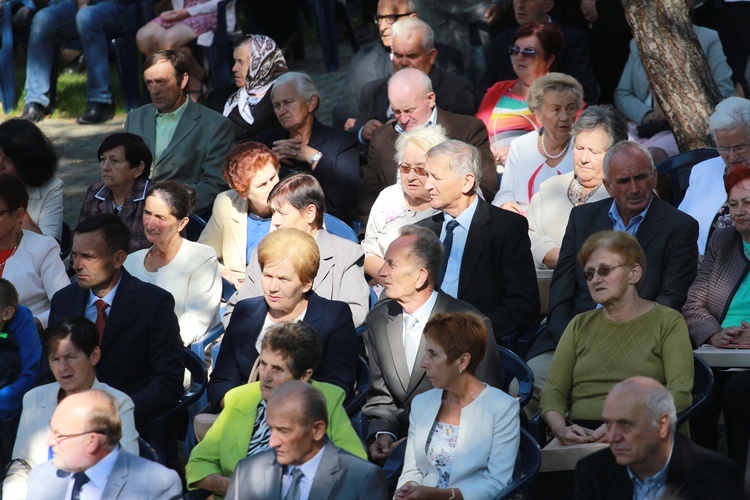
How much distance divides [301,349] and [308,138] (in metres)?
3.06

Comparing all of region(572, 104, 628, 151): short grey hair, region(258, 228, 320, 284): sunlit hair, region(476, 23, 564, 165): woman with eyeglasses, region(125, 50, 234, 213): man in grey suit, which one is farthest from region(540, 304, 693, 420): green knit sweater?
region(125, 50, 234, 213): man in grey suit

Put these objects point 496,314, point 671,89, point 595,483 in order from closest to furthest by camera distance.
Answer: point 595,483
point 496,314
point 671,89

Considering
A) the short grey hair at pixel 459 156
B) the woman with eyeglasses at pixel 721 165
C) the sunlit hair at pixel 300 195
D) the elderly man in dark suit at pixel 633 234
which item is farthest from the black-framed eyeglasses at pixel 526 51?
the sunlit hair at pixel 300 195

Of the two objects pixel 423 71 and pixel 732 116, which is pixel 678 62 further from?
pixel 423 71

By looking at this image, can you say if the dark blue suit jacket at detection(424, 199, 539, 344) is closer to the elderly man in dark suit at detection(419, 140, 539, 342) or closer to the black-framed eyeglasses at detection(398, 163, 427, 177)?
the elderly man in dark suit at detection(419, 140, 539, 342)

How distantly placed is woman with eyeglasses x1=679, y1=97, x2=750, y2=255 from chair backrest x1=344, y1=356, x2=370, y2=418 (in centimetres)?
204

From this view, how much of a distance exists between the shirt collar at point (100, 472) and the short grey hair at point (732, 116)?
12.1 ft

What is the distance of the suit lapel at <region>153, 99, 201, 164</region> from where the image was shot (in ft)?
27.2

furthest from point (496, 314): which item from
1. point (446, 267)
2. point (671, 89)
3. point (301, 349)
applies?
point (671, 89)

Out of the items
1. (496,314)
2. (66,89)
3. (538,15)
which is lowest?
(66,89)

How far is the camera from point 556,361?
555 cm

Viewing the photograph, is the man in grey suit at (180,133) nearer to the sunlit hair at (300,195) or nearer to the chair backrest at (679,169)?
the sunlit hair at (300,195)

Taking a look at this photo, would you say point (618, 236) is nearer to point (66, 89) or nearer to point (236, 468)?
point (236, 468)

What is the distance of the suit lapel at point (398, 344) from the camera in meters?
5.58
